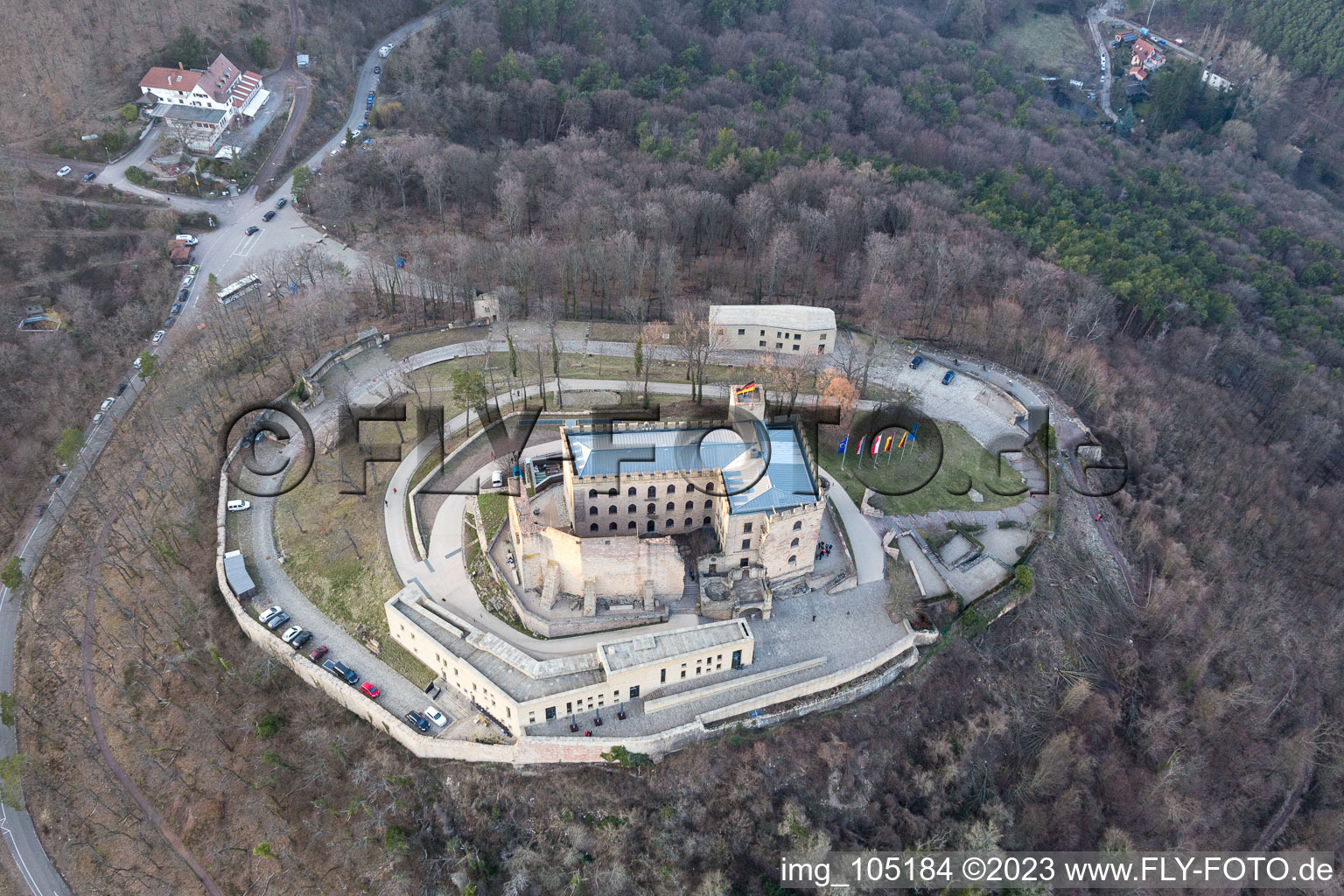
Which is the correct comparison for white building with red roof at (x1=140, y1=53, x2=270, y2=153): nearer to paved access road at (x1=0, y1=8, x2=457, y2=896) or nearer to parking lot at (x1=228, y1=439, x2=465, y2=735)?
paved access road at (x1=0, y1=8, x2=457, y2=896)

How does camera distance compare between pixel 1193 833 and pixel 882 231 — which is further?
pixel 882 231

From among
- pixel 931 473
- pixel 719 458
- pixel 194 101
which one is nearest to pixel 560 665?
pixel 719 458

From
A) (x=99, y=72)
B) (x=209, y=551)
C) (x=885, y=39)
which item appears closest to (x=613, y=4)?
(x=885, y=39)

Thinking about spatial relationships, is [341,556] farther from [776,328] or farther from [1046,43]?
[1046,43]

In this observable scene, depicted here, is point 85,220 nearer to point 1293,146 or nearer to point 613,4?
point 613,4

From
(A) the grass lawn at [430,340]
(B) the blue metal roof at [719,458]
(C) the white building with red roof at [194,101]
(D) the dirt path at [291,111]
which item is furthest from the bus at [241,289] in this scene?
(B) the blue metal roof at [719,458]

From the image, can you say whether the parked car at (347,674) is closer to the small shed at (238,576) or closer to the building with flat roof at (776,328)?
the small shed at (238,576)
